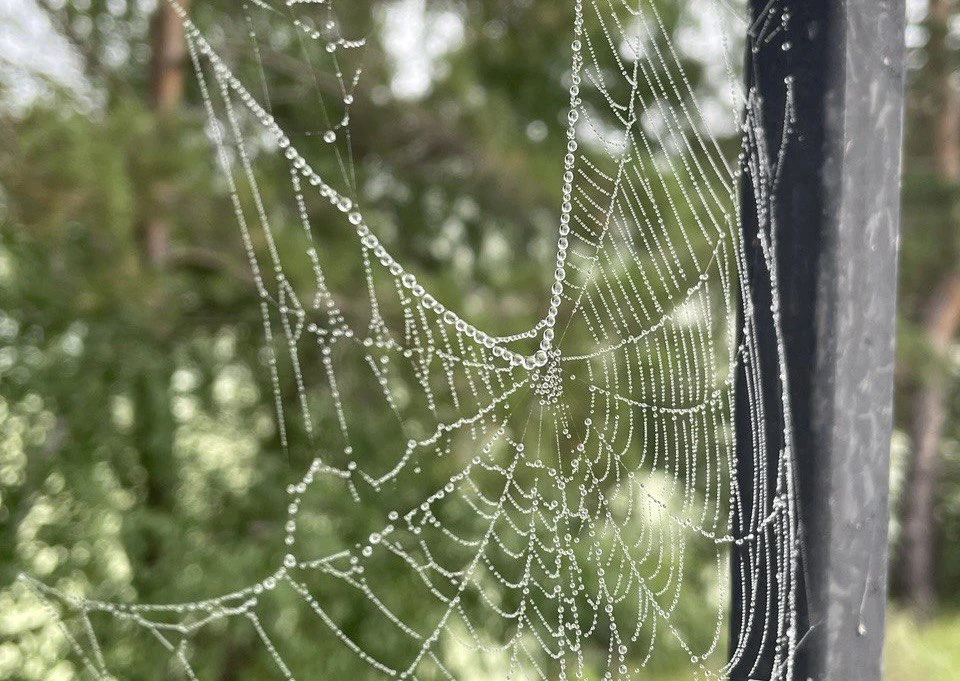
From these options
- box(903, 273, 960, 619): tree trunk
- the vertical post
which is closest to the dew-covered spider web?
the vertical post

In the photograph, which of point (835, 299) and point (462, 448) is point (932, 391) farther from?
point (835, 299)

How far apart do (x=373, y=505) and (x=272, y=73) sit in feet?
5.23

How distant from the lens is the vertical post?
33.9 inches

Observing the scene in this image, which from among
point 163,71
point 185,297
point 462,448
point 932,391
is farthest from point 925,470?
point 163,71

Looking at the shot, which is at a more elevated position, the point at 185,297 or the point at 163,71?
the point at 163,71

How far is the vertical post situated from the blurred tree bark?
5362mm

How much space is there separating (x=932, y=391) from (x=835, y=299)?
5466mm

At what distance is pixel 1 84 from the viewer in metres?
1.79

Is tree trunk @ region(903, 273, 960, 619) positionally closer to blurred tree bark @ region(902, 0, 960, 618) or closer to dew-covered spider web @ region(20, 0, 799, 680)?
blurred tree bark @ region(902, 0, 960, 618)

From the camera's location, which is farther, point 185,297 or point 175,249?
point 185,297

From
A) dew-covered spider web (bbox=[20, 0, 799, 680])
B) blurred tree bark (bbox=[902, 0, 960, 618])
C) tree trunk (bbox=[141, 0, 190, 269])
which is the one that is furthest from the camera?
blurred tree bark (bbox=[902, 0, 960, 618])

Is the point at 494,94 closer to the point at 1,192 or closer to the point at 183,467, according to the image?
the point at 183,467

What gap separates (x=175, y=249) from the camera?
269 centimetres

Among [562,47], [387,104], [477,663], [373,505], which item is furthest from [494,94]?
[477,663]
